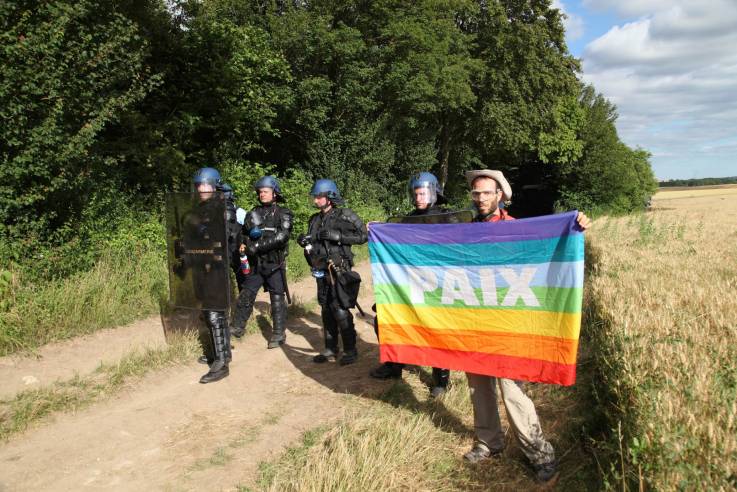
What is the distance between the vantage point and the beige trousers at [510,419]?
3635 mm

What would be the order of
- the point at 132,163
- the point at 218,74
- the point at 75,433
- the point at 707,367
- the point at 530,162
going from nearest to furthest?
the point at 707,367 < the point at 75,433 < the point at 132,163 < the point at 218,74 < the point at 530,162

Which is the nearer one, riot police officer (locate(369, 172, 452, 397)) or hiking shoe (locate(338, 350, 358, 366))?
riot police officer (locate(369, 172, 452, 397))

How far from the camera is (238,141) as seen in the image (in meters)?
17.0

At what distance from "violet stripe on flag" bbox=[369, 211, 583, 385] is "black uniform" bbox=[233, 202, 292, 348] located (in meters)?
2.32

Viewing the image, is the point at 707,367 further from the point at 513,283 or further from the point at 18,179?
the point at 18,179

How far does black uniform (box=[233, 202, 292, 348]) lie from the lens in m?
6.80

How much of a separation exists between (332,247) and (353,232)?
310mm

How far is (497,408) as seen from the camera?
3.94m

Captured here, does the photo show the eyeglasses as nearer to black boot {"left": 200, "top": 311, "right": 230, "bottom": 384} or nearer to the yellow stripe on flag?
the yellow stripe on flag

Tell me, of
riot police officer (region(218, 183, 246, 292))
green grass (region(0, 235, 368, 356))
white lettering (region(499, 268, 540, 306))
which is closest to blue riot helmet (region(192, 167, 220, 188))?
riot police officer (region(218, 183, 246, 292))

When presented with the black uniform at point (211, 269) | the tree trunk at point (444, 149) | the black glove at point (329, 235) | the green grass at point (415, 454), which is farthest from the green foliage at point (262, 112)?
the green grass at point (415, 454)

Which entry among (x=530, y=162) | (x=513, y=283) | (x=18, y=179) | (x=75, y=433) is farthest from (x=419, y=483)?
(x=530, y=162)

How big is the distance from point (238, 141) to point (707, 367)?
15458 millimetres

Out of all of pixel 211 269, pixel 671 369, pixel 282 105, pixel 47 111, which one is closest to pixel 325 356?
pixel 211 269
